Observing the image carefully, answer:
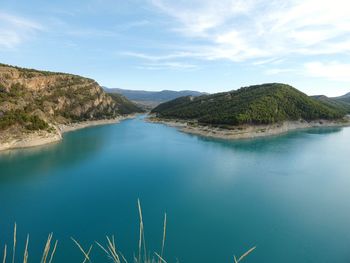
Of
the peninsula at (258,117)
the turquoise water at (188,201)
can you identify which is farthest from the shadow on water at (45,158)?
the peninsula at (258,117)

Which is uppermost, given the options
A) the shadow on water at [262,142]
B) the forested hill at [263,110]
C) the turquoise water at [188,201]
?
the forested hill at [263,110]

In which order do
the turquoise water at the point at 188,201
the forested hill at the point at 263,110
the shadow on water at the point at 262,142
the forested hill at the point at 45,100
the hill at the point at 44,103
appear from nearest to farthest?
the turquoise water at the point at 188,201
the hill at the point at 44,103
the shadow on water at the point at 262,142
the forested hill at the point at 45,100
the forested hill at the point at 263,110

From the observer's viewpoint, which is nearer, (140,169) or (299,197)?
(299,197)

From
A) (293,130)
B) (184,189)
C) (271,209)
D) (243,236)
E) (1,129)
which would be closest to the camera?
(243,236)

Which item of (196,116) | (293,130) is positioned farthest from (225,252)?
(196,116)

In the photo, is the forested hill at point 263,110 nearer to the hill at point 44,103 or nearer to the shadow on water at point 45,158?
the hill at point 44,103

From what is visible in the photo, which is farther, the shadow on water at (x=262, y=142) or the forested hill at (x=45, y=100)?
the forested hill at (x=45, y=100)

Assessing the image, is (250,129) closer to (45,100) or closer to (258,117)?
(258,117)

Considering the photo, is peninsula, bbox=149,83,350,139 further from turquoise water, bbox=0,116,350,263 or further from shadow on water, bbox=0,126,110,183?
shadow on water, bbox=0,126,110,183

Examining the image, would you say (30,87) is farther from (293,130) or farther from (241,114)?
(293,130)
